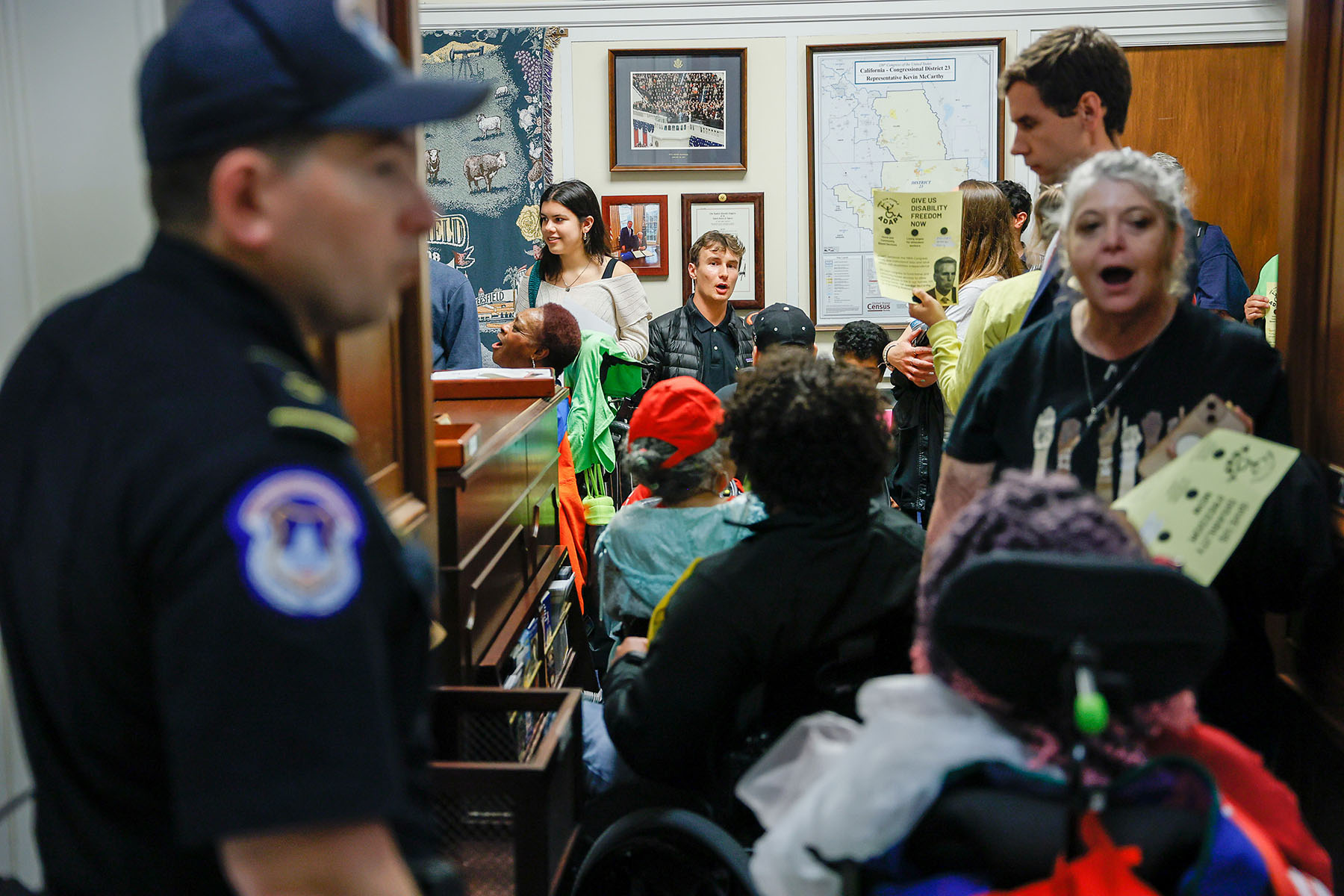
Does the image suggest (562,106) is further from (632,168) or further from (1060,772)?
(1060,772)

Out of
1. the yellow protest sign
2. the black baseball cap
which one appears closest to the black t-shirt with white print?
the yellow protest sign

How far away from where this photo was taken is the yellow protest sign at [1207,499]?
1373 millimetres

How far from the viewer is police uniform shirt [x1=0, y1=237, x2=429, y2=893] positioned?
0.61m

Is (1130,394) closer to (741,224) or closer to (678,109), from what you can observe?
(741,224)

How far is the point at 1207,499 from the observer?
4.63 ft

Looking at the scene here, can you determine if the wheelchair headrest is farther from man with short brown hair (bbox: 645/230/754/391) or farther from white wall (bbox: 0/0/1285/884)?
white wall (bbox: 0/0/1285/884)

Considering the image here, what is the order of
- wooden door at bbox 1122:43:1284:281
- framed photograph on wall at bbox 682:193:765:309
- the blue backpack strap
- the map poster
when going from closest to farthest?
1. the map poster
2. the blue backpack strap
3. wooden door at bbox 1122:43:1284:281
4. framed photograph on wall at bbox 682:193:765:309

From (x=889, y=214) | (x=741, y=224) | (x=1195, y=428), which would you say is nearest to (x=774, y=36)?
(x=741, y=224)

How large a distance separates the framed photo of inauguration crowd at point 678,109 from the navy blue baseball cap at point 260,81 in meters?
5.15

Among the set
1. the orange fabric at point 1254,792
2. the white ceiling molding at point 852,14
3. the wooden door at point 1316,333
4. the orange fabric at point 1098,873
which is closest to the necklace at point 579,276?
the white ceiling molding at point 852,14

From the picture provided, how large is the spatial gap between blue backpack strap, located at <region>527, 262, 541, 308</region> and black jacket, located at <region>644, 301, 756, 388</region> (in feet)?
2.08

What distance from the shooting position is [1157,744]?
1.12m

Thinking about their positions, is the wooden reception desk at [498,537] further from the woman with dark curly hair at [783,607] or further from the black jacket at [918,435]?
the black jacket at [918,435]

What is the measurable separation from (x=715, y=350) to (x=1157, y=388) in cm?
338
